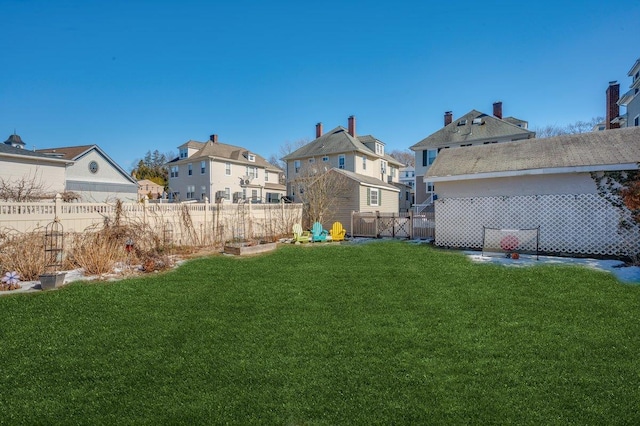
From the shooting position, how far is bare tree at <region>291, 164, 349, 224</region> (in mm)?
18953

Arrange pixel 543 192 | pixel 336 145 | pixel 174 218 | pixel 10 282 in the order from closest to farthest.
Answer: pixel 10 282 → pixel 543 192 → pixel 174 218 → pixel 336 145

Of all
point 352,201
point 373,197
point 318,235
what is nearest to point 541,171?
point 318,235

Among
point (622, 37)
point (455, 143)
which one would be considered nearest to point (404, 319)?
point (622, 37)

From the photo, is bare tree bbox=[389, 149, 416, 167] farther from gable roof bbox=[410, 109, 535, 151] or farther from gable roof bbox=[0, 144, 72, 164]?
gable roof bbox=[0, 144, 72, 164]

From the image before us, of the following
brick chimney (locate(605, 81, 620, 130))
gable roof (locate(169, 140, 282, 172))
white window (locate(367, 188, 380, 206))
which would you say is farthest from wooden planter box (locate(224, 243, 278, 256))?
brick chimney (locate(605, 81, 620, 130))

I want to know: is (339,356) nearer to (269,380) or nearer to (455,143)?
(269,380)

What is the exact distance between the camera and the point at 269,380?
3209 millimetres

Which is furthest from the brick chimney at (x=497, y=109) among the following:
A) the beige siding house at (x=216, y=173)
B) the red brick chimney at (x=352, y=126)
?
the beige siding house at (x=216, y=173)

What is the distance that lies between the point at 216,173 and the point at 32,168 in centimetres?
1528

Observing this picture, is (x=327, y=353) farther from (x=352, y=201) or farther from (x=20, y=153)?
(x=20, y=153)

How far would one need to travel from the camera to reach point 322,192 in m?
19.2

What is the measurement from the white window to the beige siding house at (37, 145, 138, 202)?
1876cm

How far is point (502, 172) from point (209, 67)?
1434 centimetres

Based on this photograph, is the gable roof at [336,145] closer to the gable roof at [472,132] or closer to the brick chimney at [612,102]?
the gable roof at [472,132]
